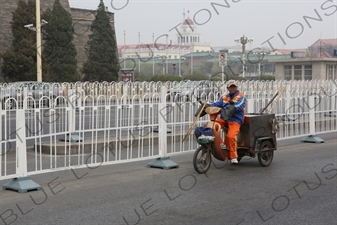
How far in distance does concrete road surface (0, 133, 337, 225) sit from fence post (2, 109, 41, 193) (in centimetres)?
15

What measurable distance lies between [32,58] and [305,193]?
34244mm

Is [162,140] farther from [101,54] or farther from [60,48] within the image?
[101,54]

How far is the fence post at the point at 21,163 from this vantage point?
300 inches

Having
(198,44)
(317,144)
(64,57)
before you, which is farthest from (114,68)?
(317,144)

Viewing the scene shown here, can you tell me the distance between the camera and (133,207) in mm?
6891

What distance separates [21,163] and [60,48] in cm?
3741

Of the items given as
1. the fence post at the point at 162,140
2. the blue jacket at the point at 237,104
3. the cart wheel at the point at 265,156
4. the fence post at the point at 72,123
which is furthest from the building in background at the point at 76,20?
the blue jacket at the point at 237,104

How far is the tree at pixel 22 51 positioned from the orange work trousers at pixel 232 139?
31.5 metres

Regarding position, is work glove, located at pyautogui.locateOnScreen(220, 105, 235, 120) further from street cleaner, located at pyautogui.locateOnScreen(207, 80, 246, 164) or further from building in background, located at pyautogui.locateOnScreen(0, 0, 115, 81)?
building in background, located at pyautogui.locateOnScreen(0, 0, 115, 81)

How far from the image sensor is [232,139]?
9164 millimetres

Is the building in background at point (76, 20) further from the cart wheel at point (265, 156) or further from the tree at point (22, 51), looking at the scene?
the cart wheel at point (265, 156)

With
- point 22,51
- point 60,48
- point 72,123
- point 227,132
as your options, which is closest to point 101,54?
point 60,48

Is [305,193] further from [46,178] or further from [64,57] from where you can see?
[64,57]

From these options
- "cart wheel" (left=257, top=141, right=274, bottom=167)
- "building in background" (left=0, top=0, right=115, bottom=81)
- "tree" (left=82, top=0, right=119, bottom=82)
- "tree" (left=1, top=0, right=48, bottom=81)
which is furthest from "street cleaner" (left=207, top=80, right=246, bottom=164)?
"building in background" (left=0, top=0, right=115, bottom=81)
